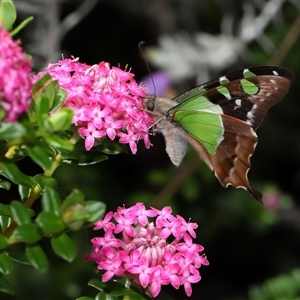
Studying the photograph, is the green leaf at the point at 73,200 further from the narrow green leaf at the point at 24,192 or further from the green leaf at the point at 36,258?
the narrow green leaf at the point at 24,192

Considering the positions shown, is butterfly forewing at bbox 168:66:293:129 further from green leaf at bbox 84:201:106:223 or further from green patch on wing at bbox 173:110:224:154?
green leaf at bbox 84:201:106:223

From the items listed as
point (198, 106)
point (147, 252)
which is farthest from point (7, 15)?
point (198, 106)

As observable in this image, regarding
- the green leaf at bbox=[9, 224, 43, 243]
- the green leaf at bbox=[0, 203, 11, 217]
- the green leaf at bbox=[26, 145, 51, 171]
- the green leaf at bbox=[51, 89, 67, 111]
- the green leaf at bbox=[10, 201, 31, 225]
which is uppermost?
the green leaf at bbox=[26, 145, 51, 171]

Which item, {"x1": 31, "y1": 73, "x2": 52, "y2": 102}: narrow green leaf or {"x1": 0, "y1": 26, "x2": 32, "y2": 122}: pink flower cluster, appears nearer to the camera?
{"x1": 0, "y1": 26, "x2": 32, "y2": 122}: pink flower cluster

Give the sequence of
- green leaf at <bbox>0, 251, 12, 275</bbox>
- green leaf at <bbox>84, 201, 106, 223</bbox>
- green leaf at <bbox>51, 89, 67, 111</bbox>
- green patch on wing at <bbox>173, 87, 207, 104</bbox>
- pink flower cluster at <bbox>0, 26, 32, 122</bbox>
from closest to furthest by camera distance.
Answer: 1. pink flower cluster at <bbox>0, 26, 32, 122</bbox>
2. green leaf at <bbox>84, 201, 106, 223</bbox>
3. green leaf at <bbox>0, 251, 12, 275</bbox>
4. green leaf at <bbox>51, 89, 67, 111</bbox>
5. green patch on wing at <bbox>173, 87, 207, 104</bbox>

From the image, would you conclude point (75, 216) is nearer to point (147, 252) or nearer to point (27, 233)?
point (27, 233)

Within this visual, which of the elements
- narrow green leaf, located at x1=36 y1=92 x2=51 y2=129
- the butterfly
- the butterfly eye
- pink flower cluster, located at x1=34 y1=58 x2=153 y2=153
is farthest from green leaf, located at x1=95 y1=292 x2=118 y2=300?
the butterfly eye

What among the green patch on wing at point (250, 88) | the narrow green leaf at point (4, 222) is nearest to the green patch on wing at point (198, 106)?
the green patch on wing at point (250, 88)
